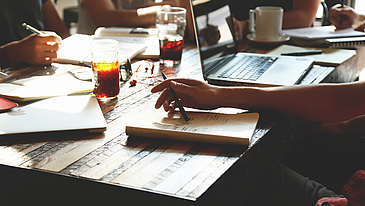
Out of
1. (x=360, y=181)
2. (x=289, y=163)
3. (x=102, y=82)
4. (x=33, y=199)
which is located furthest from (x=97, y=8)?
(x=360, y=181)

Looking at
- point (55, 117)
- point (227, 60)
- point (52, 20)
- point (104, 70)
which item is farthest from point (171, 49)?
point (52, 20)

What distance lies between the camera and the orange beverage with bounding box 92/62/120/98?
950 millimetres

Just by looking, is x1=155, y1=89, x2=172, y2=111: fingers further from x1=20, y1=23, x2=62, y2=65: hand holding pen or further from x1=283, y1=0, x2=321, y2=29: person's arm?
x1=283, y1=0, x2=321, y2=29: person's arm

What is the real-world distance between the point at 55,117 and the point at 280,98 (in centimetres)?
57

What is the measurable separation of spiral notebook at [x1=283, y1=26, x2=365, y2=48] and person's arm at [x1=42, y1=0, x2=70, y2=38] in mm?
1412

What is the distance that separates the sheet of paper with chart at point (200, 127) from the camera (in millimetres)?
683

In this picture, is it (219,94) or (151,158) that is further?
(219,94)

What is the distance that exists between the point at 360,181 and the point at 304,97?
0.87 ft

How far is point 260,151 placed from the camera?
0.74 meters

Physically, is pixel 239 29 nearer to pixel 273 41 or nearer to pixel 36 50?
pixel 273 41

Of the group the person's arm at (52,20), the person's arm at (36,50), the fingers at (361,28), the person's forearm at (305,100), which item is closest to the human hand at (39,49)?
the person's arm at (36,50)

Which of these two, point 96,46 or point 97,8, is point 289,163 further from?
point 97,8

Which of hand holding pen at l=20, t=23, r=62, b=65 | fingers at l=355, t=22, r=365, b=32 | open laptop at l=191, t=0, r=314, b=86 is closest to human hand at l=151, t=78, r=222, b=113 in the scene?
open laptop at l=191, t=0, r=314, b=86

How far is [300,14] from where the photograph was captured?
205 centimetres
